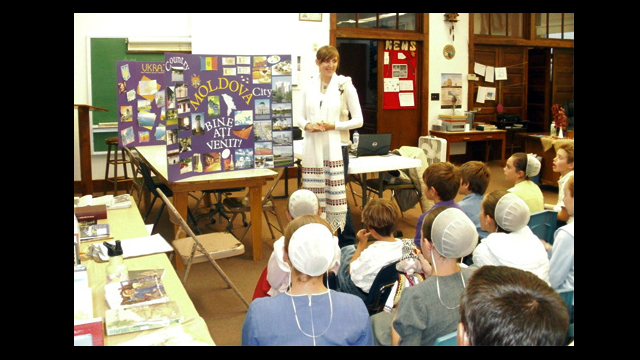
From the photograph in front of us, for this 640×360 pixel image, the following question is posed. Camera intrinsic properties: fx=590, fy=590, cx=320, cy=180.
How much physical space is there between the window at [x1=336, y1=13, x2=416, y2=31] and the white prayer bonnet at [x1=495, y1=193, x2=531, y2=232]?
6.52 metres

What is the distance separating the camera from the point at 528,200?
3.88 metres

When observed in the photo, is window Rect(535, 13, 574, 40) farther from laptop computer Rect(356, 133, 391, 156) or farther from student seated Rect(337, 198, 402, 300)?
student seated Rect(337, 198, 402, 300)

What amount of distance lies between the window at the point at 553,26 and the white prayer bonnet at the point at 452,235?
366 inches

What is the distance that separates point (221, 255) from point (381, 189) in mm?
2349

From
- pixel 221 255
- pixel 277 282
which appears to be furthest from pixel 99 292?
pixel 221 255

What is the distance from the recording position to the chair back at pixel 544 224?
352 centimetres

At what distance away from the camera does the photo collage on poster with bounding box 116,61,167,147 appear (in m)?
5.96

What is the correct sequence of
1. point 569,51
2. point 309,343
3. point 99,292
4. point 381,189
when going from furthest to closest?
point 569,51, point 381,189, point 99,292, point 309,343

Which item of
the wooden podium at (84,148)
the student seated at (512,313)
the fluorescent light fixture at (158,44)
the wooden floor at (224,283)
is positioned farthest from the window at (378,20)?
the student seated at (512,313)

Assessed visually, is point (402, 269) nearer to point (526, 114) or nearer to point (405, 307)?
point (405, 307)

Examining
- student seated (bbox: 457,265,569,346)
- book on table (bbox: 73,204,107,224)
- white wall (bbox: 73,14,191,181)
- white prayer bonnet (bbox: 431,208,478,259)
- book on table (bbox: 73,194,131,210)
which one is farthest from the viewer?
white wall (bbox: 73,14,191,181)

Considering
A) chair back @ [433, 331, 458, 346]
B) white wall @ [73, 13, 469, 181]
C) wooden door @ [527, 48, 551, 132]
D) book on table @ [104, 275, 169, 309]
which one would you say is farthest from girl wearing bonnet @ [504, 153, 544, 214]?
wooden door @ [527, 48, 551, 132]

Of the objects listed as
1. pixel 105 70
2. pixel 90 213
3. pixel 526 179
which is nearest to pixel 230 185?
pixel 90 213

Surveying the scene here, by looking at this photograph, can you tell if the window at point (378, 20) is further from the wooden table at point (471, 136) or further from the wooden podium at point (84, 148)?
the wooden podium at point (84, 148)
